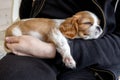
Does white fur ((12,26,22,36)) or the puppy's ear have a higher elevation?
the puppy's ear

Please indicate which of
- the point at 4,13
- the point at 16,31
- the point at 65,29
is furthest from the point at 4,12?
the point at 65,29

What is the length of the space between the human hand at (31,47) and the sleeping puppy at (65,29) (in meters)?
0.03

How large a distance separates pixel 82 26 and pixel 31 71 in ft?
0.75

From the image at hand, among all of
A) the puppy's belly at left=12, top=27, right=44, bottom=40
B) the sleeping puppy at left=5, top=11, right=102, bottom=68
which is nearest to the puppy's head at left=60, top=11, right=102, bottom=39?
the sleeping puppy at left=5, top=11, right=102, bottom=68

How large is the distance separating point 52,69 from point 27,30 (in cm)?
17

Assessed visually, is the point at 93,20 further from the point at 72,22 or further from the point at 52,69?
the point at 52,69

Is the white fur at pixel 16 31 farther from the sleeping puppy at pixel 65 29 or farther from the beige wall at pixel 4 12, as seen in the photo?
the beige wall at pixel 4 12

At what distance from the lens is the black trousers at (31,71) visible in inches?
29.4

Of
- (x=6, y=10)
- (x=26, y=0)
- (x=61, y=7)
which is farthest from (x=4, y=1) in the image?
(x=61, y=7)

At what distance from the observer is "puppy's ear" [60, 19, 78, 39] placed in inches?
32.4

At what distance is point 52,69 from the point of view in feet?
2.77

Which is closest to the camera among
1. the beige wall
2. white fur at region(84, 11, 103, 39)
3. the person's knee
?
the person's knee

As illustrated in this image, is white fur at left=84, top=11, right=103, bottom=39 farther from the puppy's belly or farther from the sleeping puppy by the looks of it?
the puppy's belly

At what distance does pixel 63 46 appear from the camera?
32.2 inches
